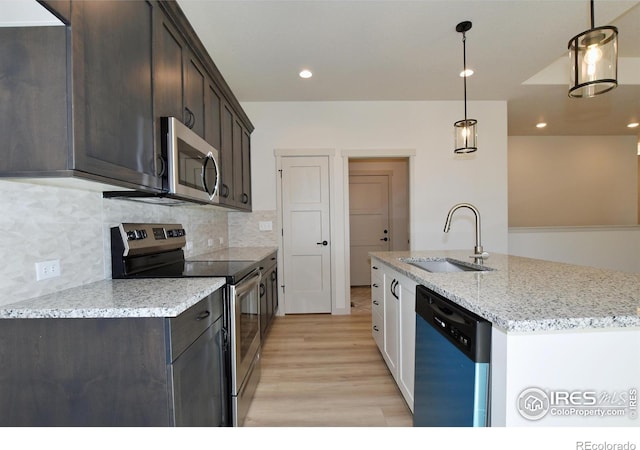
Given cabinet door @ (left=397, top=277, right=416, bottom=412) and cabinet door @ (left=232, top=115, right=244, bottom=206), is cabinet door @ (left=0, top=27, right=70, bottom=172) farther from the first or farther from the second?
cabinet door @ (left=232, top=115, right=244, bottom=206)

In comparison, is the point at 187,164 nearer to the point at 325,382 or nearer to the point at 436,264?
the point at 325,382

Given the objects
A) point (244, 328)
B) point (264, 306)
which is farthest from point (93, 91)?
point (264, 306)

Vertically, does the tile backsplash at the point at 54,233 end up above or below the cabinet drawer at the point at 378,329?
above

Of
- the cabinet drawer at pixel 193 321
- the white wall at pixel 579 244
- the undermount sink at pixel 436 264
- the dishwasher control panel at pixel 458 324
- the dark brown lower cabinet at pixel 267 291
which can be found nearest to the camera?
the dishwasher control panel at pixel 458 324

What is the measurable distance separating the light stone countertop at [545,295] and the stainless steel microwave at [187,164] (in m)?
1.34

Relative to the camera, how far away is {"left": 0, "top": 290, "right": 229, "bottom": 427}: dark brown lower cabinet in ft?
3.41

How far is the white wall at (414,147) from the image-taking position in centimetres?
385

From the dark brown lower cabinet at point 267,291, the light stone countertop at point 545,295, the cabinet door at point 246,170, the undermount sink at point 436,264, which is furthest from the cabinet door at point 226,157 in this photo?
the light stone countertop at point 545,295

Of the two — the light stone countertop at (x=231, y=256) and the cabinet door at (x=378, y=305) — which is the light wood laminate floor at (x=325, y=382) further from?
the light stone countertop at (x=231, y=256)

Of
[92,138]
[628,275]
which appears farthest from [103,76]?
[628,275]

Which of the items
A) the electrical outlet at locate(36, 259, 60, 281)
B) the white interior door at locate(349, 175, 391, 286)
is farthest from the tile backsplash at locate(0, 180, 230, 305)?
the white interior door at locate(349, 175, 391, 286)

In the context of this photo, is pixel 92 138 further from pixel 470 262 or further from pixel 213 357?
pixel 470 262

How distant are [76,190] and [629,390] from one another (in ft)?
7.44

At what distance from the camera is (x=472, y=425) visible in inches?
39.4
